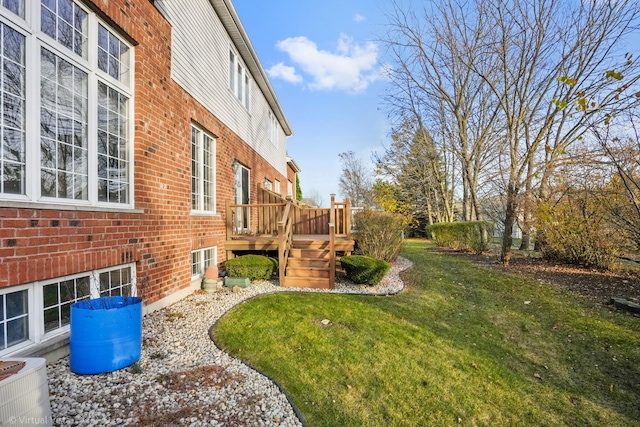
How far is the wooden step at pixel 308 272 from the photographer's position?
7.24 meters

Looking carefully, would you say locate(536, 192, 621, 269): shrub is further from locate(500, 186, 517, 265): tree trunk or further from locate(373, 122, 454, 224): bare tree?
locate(373, 122, 454, 224): bare tree

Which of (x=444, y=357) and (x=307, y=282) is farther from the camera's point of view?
(x=307, y=282)

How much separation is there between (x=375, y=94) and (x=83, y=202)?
14.0 metres

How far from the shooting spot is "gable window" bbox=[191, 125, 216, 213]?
6.80m

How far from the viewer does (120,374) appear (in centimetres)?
312

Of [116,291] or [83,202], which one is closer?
[83,202]

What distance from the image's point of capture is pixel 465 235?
13.9 m

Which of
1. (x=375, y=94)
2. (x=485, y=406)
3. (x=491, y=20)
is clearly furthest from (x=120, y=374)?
(x=375, y=94)

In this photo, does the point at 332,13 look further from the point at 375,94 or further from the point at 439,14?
the point at 375,94

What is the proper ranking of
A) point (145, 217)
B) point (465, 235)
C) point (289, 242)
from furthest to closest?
point (465, 235) → point (289, 242) → point (145, 217)

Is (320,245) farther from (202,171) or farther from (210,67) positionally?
(210,67)

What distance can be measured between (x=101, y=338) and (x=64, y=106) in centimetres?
255

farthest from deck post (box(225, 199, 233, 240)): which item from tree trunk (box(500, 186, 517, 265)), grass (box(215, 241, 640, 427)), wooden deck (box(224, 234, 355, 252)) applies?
tree trunk (box(500, 186, 517, 265))

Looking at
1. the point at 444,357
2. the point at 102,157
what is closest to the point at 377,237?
the point at 444,357
